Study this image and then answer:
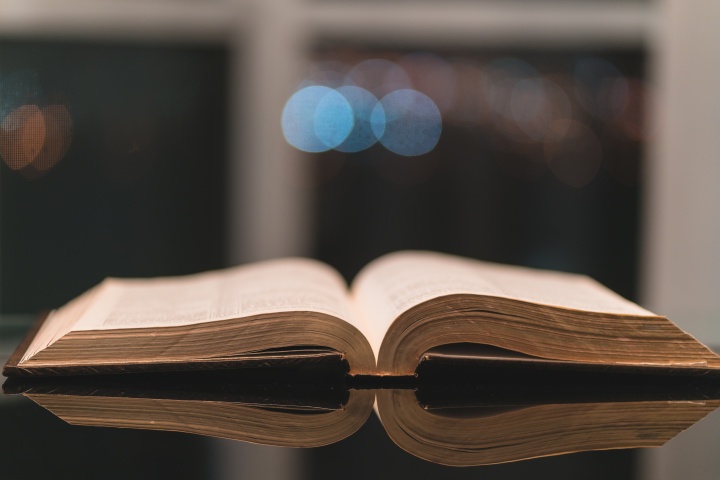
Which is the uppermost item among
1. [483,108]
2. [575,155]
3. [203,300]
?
[483,108]

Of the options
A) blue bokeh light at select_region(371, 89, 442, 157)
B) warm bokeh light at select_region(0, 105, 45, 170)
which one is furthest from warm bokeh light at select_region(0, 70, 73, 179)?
blue bokeh light at select_region(371, 89, 442, 157)

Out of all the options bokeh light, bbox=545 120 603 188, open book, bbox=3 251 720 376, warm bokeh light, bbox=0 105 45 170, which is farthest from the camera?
bokeh light, bbox=545 120 603 188

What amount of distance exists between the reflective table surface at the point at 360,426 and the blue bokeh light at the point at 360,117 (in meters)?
1.79

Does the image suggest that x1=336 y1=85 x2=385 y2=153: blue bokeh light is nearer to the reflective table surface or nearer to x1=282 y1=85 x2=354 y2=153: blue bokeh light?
x1=282 y1=85 x2=354 y2=153: blue bokeh light

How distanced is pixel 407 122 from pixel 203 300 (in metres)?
1.76

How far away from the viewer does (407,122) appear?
8.55 ft

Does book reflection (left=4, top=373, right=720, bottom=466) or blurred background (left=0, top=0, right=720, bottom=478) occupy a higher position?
blurred background (left=0, top=0, right=720, bottom=478)

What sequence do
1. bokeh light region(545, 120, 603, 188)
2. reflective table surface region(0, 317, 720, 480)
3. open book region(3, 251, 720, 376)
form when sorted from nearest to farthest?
1. reflective table surface region(0, 317, 720, 480)
2. open book region(3, 251, 720, 376)
3. bokeh light region(545, 120, 603, 188)

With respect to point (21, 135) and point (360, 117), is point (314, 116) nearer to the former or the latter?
point (360, 117)

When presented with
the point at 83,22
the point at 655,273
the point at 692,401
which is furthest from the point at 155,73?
the point at 692,401

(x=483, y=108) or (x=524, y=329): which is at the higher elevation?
(x=483, y=108)

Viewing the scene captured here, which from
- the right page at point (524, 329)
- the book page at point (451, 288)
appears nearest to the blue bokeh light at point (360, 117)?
the book page at point (451, 288)

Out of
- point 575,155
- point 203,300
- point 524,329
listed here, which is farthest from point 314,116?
point 524,329

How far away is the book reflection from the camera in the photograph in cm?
66
